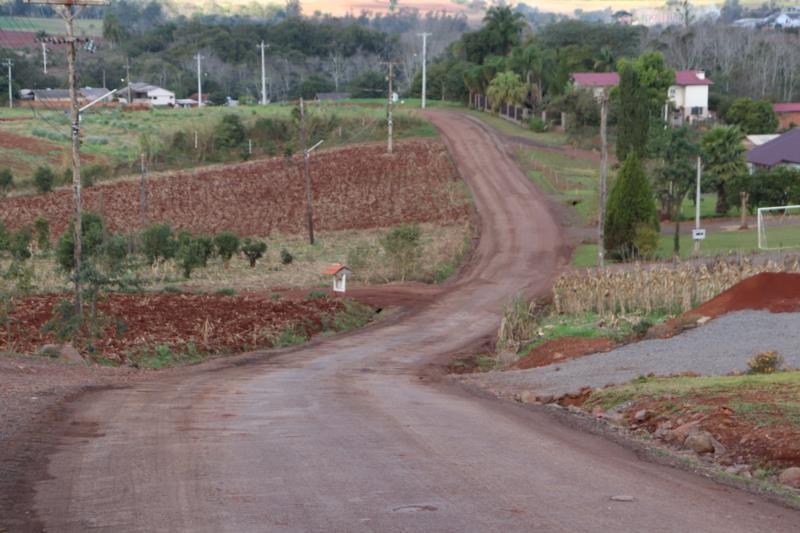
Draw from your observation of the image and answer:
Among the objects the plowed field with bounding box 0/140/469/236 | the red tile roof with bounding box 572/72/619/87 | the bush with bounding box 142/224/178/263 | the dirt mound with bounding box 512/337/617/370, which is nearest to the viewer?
the dirt mound with bounding box 512/337/617/370

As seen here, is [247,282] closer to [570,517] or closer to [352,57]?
[570,517]

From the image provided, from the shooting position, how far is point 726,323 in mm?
23688

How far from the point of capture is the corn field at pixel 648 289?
101 ft

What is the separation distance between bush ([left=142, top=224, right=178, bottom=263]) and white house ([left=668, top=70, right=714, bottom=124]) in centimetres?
7458

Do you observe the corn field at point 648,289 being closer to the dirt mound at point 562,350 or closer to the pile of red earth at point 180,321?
the dirt mound at point 562,350

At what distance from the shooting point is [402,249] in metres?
44.1

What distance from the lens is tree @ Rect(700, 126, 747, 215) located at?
5941 cm

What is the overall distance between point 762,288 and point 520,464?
625 inches

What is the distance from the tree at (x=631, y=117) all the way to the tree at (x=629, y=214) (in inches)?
951

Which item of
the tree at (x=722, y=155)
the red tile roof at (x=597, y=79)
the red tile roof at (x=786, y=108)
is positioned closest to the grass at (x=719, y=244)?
the tree at (x=722, y=155)

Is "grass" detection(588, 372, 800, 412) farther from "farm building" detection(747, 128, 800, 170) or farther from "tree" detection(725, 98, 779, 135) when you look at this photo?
"tree" detection(725, 98, 779, 135)

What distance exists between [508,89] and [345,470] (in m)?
91.6

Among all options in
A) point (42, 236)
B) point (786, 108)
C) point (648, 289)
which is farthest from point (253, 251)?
point (786, 108)

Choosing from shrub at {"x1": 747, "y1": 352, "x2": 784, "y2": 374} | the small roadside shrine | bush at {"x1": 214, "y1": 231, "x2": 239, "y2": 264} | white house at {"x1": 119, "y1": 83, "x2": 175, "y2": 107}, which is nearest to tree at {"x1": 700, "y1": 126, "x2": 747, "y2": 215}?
bush at {"x1": 214, "y1": 231, "x2": 239, "y2": 264}
